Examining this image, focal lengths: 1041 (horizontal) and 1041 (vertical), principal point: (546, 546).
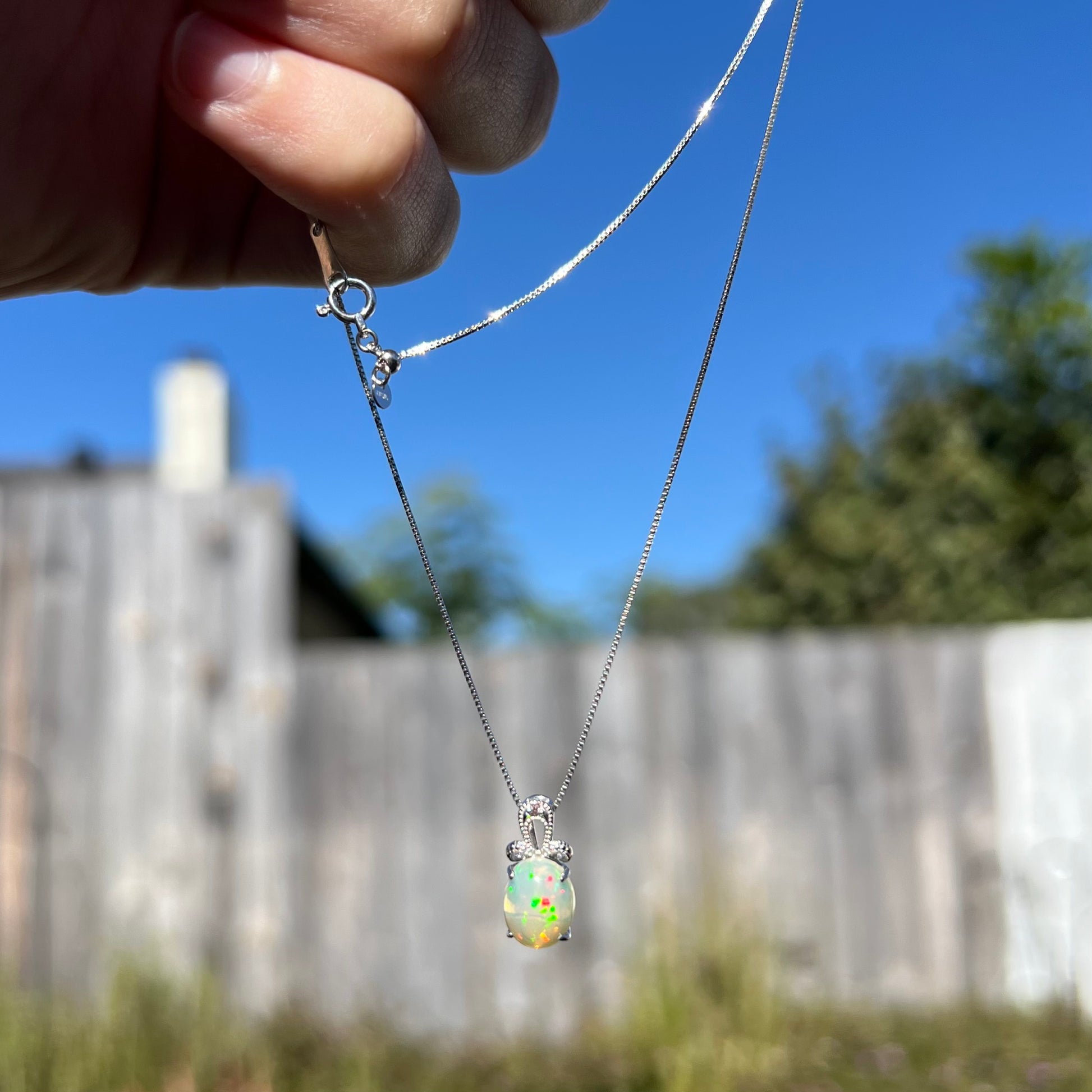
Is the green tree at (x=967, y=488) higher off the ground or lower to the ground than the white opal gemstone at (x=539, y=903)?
higher

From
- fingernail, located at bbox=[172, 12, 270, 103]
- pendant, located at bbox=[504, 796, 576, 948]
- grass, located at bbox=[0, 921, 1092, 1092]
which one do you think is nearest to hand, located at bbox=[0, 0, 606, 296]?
fingernail, located at bbox=[172, 12, 270, 103]

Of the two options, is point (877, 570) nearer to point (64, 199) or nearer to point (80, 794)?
point (80, 794)

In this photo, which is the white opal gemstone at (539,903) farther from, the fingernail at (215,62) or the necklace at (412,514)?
the fingernail at (215,62)

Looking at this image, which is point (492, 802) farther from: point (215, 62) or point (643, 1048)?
point (215, 62)

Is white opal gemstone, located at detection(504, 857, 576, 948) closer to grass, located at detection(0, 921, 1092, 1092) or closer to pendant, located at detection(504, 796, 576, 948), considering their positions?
pendant, located at detection(504, 796, 576, 948)

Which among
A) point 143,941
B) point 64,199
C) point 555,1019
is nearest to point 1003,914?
point 555,1019

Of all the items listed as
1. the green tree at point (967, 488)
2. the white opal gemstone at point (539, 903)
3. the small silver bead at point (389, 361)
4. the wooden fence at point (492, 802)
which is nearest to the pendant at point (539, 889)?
the white opal gemstone at point (539, 903)
